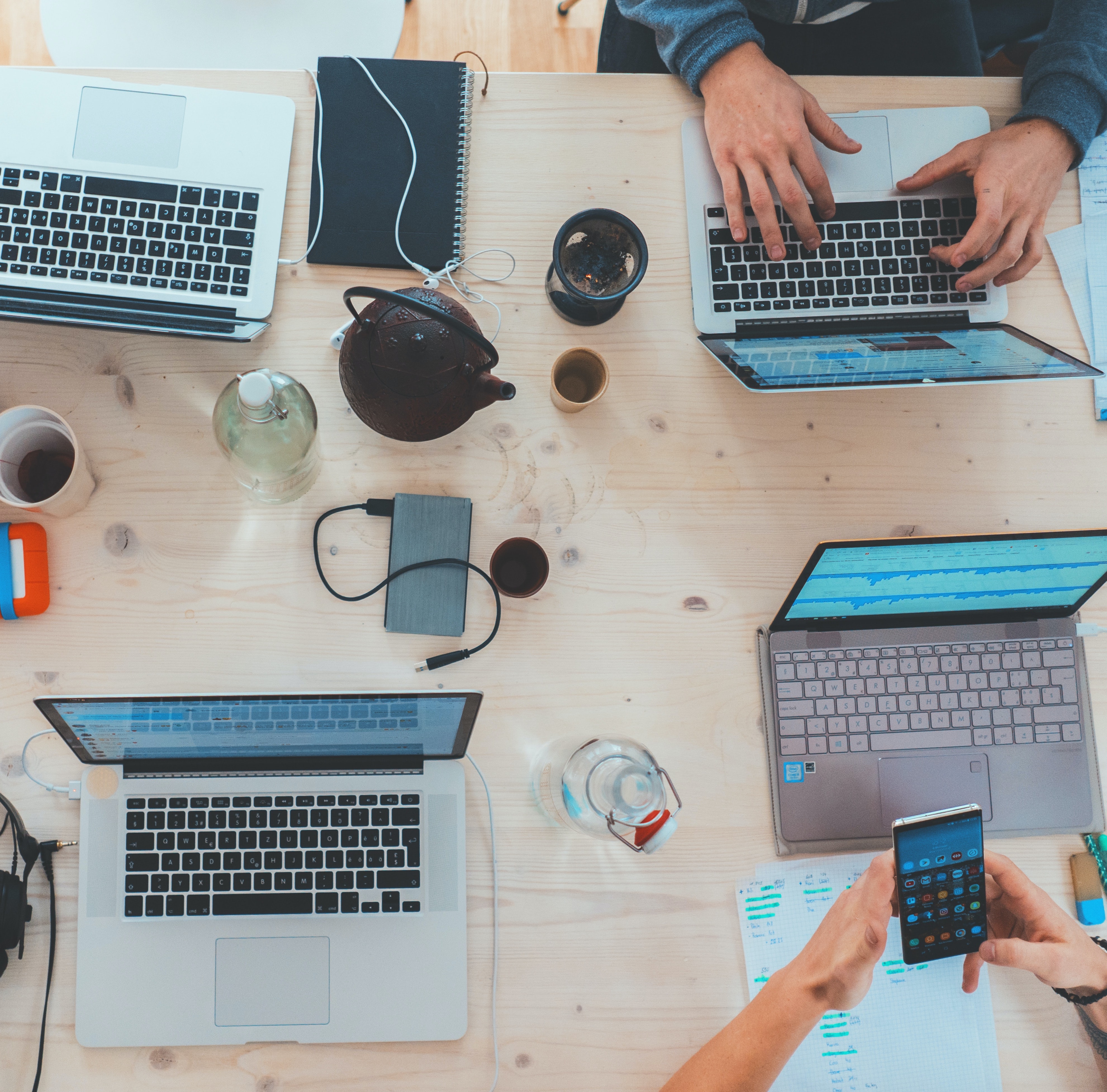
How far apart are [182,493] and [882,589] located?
2.75ft

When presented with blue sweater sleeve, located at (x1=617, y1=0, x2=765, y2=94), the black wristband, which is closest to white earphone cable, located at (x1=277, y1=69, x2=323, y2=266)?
blue sweater sleeve, located at (x1=617, y1=0, x2=765, y2=94)

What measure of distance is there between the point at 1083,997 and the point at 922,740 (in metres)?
0.32

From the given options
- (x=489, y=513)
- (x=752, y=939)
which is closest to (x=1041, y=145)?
(x=489, y=513)

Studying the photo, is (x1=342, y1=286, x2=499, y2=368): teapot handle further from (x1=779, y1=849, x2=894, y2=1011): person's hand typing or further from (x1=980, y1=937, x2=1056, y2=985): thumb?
(x1=980, y1=937, x2=1056, y2=985): thumb

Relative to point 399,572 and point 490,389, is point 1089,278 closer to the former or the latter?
point 490,389

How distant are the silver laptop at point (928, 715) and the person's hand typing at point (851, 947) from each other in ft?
0.31

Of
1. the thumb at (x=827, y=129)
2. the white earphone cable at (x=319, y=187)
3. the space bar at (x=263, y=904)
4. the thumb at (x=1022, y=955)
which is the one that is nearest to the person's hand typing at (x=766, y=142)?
the thumb at (x=827, y=129)

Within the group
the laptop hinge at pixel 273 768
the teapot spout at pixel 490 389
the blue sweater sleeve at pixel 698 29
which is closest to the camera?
the teapot spout at pixel 490 389

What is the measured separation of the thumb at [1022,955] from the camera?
85cm

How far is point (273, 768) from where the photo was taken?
0.90 metres

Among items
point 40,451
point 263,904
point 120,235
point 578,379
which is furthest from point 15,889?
point 578,379

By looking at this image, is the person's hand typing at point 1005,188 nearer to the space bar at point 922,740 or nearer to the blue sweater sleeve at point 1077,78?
the blue sweater sleeve at point 1077,78

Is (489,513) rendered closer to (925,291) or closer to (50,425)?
(50,425)

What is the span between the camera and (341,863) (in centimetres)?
90
